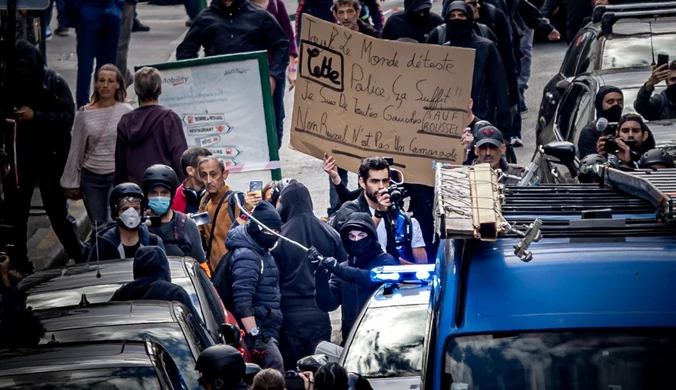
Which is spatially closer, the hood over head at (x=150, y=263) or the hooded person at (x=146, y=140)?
the hood over head at (x=150, y=263)

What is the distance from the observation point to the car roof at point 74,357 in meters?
7.45

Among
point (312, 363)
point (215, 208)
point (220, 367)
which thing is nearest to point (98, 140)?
point (215, 208)

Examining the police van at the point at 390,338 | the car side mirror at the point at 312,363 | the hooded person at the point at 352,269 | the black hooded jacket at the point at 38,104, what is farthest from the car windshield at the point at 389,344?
the black hooded jacket at the point at 38,104

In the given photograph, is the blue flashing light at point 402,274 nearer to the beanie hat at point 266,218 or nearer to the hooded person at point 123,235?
the beanie hat at point 266,218

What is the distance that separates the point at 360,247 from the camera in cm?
1027

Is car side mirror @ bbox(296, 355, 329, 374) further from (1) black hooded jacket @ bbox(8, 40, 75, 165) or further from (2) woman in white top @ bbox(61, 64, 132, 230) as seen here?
(1) black hooded jacket @ bbox(8, 40, 75, 165)

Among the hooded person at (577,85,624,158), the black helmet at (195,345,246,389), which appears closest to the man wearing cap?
the hooded person at (577,85,624,158)

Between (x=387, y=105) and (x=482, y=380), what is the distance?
22.2 ft

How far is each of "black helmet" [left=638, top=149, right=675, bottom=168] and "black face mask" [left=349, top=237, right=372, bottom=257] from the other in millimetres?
1845

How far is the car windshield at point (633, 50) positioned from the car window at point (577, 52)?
388mm

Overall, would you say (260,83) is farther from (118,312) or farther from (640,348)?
(640,348)

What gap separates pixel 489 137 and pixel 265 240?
2499 mm

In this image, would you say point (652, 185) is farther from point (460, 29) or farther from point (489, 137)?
point (460, 29)

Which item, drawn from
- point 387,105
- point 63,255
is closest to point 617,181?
point 387,105
